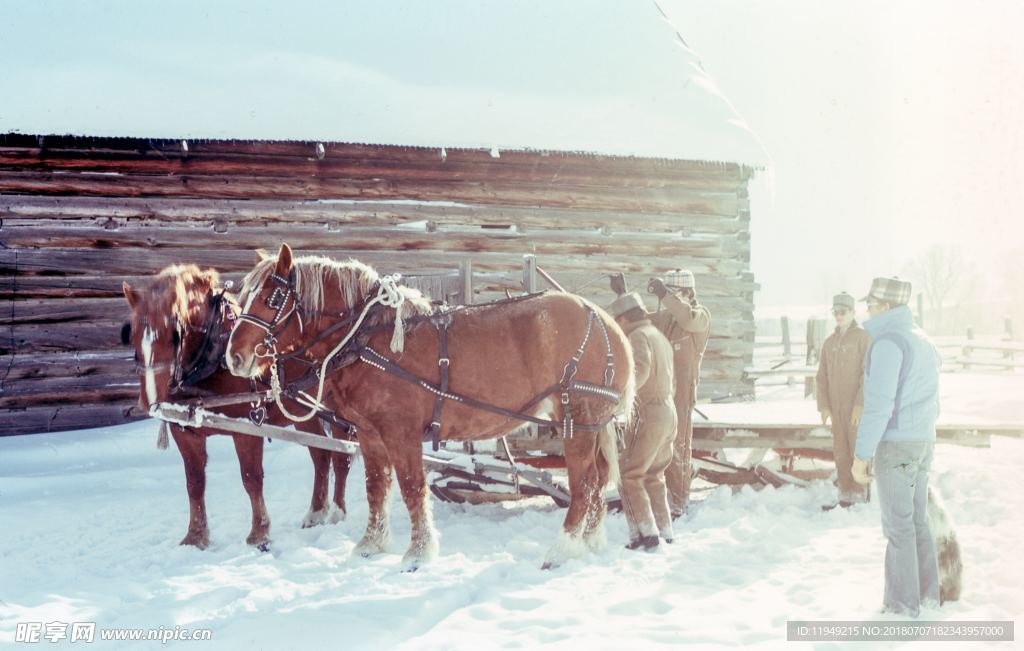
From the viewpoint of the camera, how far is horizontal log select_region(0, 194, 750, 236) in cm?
827

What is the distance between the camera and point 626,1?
508 inches

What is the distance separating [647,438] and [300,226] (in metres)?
5.31

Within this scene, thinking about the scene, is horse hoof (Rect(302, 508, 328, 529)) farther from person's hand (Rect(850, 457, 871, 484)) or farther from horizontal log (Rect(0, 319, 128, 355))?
person's hand (Rect(850, 457, 871, 484))

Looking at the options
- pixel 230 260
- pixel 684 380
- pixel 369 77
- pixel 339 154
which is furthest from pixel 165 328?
pixel 369 77

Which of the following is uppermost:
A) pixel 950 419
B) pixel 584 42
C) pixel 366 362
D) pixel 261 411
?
pixel 584 42

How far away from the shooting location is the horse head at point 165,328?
4.94 m

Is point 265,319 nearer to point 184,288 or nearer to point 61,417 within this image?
point 184,288

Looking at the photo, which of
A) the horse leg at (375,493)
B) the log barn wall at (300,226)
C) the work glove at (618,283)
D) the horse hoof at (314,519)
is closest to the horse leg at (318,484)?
the horse hoof at (314,519)

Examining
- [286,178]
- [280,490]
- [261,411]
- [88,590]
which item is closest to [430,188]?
[286,178]

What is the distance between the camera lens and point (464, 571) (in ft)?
14.9

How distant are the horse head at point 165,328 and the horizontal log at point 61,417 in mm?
3503

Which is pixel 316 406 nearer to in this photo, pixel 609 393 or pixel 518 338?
pixel 518 338

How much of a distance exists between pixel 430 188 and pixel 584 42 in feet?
13.9

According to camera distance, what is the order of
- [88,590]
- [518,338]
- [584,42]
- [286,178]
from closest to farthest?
[88,590]
[518,338]
[286,178]
[584,42]
